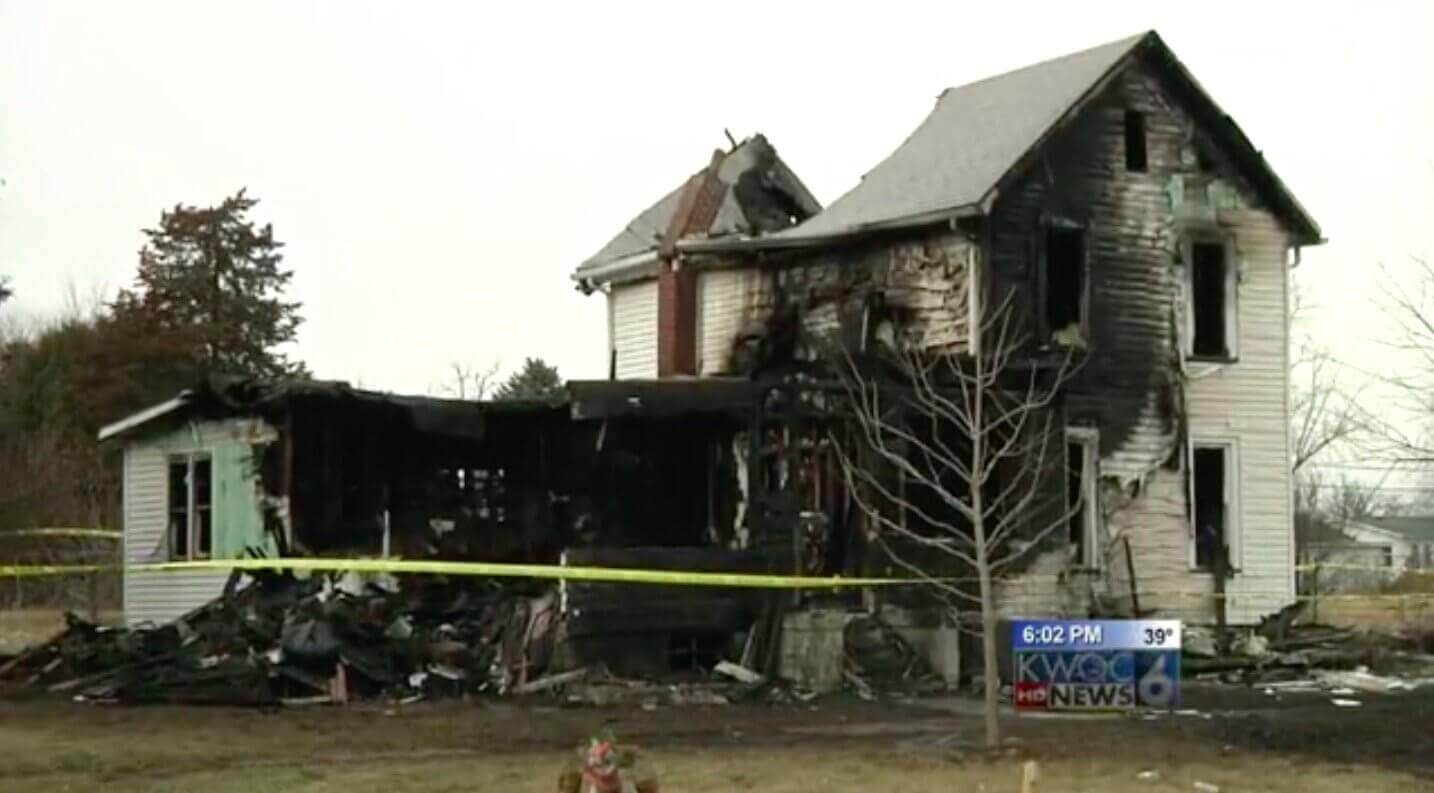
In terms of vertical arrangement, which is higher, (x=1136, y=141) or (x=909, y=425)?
(x=1136, y=141)

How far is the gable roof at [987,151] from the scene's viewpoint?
95.3 ft

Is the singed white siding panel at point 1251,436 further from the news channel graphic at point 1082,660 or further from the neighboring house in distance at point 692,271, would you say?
the news channel graphic at point 1082,660

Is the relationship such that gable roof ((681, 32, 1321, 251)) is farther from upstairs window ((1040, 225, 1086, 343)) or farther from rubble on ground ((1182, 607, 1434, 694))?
rubble on ground ((1182, 607, 1434, 694))

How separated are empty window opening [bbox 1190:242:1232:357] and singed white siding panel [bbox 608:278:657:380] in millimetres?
8238

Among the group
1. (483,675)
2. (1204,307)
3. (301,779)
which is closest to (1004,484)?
(1204,307)

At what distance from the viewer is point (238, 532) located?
2927 centimetres

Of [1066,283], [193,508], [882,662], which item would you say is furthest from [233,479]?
[1066,283]

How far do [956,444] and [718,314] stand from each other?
5.41 m

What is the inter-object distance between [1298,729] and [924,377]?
270 inches

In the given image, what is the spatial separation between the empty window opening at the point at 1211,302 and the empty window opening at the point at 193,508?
531 inches

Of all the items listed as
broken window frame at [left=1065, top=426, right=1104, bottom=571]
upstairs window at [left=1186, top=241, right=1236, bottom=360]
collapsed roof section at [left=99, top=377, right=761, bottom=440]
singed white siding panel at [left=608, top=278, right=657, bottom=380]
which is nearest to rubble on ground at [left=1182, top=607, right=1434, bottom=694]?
broken window frame at [left=1065, top=426, right=1104, bottom=571]

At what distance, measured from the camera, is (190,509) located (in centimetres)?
3062

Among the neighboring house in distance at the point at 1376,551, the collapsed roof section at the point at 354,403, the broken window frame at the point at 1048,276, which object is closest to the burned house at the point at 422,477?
the collapsed roof section at the point at 354,403

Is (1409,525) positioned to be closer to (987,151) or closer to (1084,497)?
(1084,497)
